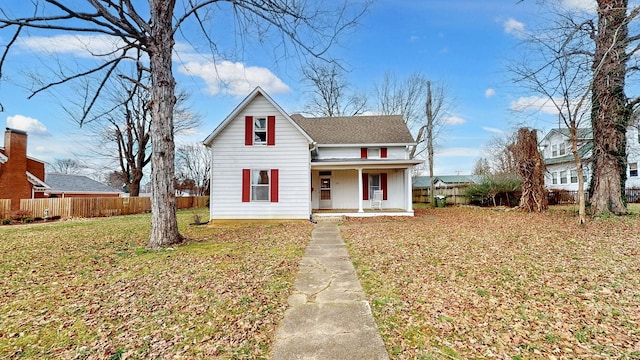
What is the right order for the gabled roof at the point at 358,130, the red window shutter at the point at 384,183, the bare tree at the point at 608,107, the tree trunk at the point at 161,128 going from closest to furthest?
1. the tree trunk at the point at 161,128
2. the bare tree at the point at 608,107
3. the red window shutter at the point at 384,183
4. the gabled roof at the point at 358,130

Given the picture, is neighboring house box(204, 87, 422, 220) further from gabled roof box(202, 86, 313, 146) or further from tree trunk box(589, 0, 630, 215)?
→ tree trunk box(589, 0, 630, 215)

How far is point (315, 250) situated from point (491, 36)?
42.0 feet

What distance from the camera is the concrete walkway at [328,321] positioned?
274 centimetres

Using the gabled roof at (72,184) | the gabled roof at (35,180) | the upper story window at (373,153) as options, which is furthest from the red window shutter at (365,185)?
the gabled roof at (72,184)

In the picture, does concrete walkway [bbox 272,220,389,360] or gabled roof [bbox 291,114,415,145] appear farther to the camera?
gabled roof [bbox 291,114,415,145]

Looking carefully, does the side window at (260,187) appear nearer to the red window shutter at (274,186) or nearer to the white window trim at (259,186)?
the white window trim at (259,186)

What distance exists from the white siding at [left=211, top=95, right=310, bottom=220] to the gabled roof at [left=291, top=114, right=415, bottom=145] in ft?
13.1

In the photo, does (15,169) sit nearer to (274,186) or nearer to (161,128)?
(274,186)

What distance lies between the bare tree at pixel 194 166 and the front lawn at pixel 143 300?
32.7 meters

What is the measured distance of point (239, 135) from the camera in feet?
41.6

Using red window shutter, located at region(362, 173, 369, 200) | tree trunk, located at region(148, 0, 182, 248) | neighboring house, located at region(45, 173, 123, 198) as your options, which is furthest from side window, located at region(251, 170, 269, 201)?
neighboring house, located at region(45, 173, 123, 198)

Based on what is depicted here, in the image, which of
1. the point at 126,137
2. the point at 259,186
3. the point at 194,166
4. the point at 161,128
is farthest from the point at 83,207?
the point at 194,166

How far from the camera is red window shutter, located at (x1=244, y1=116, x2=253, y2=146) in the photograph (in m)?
12.6

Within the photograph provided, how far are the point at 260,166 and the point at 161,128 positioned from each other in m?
5.54
